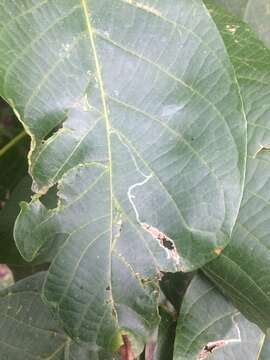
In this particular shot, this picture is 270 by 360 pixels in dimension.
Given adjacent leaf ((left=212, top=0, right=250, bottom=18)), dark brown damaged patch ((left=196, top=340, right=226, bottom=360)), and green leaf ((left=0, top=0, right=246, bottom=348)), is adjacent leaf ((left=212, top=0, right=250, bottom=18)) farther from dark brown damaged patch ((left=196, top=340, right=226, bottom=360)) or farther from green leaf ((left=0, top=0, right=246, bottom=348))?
dark brown damaged patch ((left=196, top=340, right=226, bottom=360))

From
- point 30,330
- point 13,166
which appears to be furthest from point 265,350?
point 13,166

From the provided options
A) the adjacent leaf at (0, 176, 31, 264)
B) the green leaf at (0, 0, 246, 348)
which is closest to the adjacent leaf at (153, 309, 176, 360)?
the green leaf at (0, 0, 246, 348)

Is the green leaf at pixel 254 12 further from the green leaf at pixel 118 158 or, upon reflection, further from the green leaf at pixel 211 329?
the green leaf at pixel 211 329

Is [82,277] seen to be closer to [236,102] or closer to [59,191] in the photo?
[59,191]

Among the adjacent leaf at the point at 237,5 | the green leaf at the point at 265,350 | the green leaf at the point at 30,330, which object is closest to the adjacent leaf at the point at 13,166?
the green leaf at the point at 30,330

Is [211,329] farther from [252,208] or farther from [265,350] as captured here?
[252,208]
